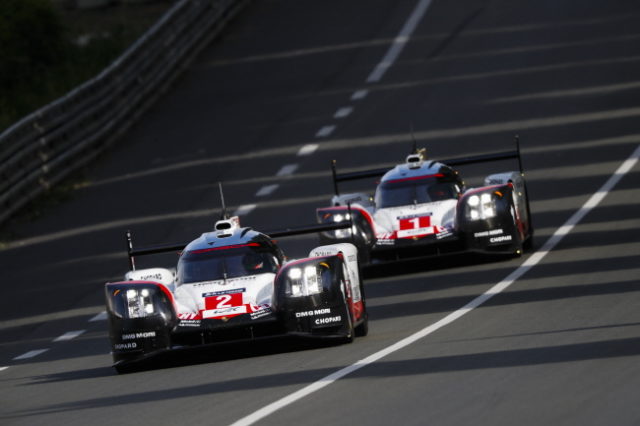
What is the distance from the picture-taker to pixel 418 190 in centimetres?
2002

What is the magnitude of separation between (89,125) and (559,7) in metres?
14.1

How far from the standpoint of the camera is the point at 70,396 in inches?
516

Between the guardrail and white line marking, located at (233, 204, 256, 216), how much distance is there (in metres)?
3.96

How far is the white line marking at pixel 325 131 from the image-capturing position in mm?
30125

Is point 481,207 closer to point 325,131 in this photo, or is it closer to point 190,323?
point 190,323

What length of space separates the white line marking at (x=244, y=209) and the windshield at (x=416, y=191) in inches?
192

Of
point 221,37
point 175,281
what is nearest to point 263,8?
point 221,37

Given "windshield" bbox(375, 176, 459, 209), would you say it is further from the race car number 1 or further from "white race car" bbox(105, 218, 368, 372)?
"white race car" bbox(105, 218, 368, 372)

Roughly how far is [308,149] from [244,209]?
4.54 m

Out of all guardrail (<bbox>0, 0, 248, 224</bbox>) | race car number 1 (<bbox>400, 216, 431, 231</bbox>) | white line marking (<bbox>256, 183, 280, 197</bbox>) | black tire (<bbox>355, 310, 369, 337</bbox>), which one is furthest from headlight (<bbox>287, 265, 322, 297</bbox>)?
guardrail (<bbox>0, 0, 248, 224</bbox>)

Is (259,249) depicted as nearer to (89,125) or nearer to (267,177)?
(267,177)

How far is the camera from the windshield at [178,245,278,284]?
15148 millimetres

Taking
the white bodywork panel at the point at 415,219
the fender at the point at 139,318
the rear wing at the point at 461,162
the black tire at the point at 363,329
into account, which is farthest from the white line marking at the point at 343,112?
the fender at the point at 139,318

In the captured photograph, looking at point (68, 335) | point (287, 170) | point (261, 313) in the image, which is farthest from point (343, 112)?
point (261, 313)
